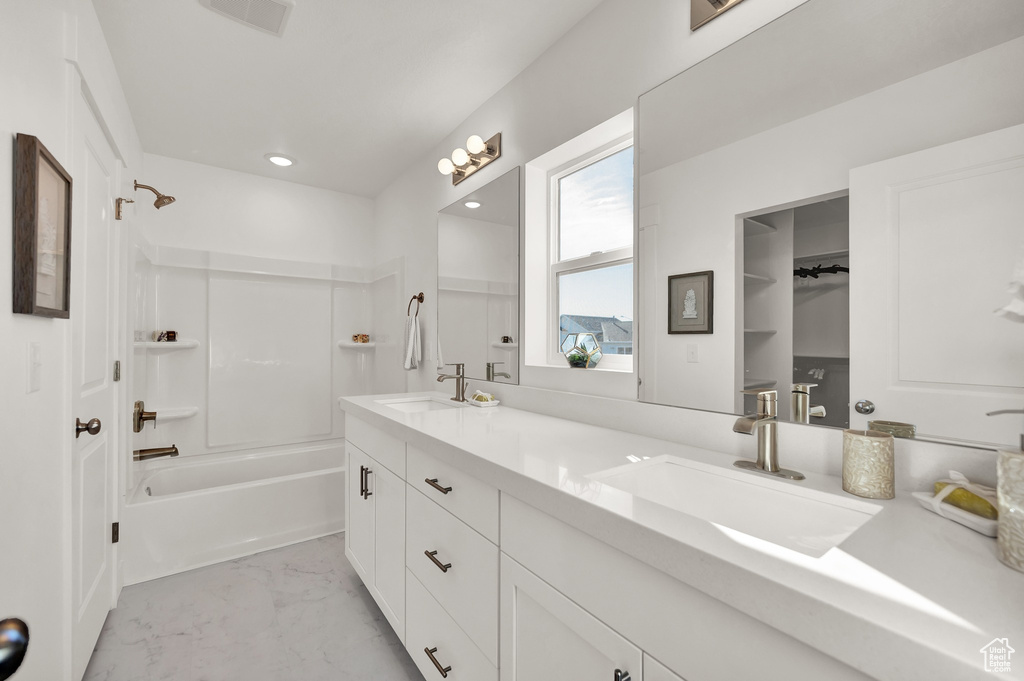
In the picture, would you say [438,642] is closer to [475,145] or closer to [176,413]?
[475,145]

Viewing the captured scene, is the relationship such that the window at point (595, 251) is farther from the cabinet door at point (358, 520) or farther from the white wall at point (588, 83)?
the cabinet door at point (358, 520)

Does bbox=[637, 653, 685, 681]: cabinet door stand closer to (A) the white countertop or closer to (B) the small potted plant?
(A) the white countertop

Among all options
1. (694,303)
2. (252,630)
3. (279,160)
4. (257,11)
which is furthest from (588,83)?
(252,630)

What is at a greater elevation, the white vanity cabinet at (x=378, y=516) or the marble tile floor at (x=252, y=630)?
the white vanity cabinet at (x=378, y=516)

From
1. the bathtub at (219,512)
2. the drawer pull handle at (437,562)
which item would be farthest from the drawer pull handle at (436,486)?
the bathtub at (219,512)

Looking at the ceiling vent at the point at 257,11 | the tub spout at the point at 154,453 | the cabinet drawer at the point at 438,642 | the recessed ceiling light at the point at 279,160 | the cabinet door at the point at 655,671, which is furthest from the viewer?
the recessed ceiling light at the point at 279,160

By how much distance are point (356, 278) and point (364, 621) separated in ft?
8.33

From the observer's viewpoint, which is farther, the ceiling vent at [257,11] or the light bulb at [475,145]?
the light bulb at [475,145]

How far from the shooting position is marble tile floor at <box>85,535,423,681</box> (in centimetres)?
170

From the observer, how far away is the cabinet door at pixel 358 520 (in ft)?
6.46

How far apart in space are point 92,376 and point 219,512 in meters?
1.16

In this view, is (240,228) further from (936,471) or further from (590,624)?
(936,471)

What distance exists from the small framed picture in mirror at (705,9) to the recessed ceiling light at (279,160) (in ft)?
8.50

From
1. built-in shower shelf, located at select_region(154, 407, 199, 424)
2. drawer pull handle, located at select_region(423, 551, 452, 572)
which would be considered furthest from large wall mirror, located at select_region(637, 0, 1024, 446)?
built-in shower shelf, located at select_region(154, 407, 199, 424)
